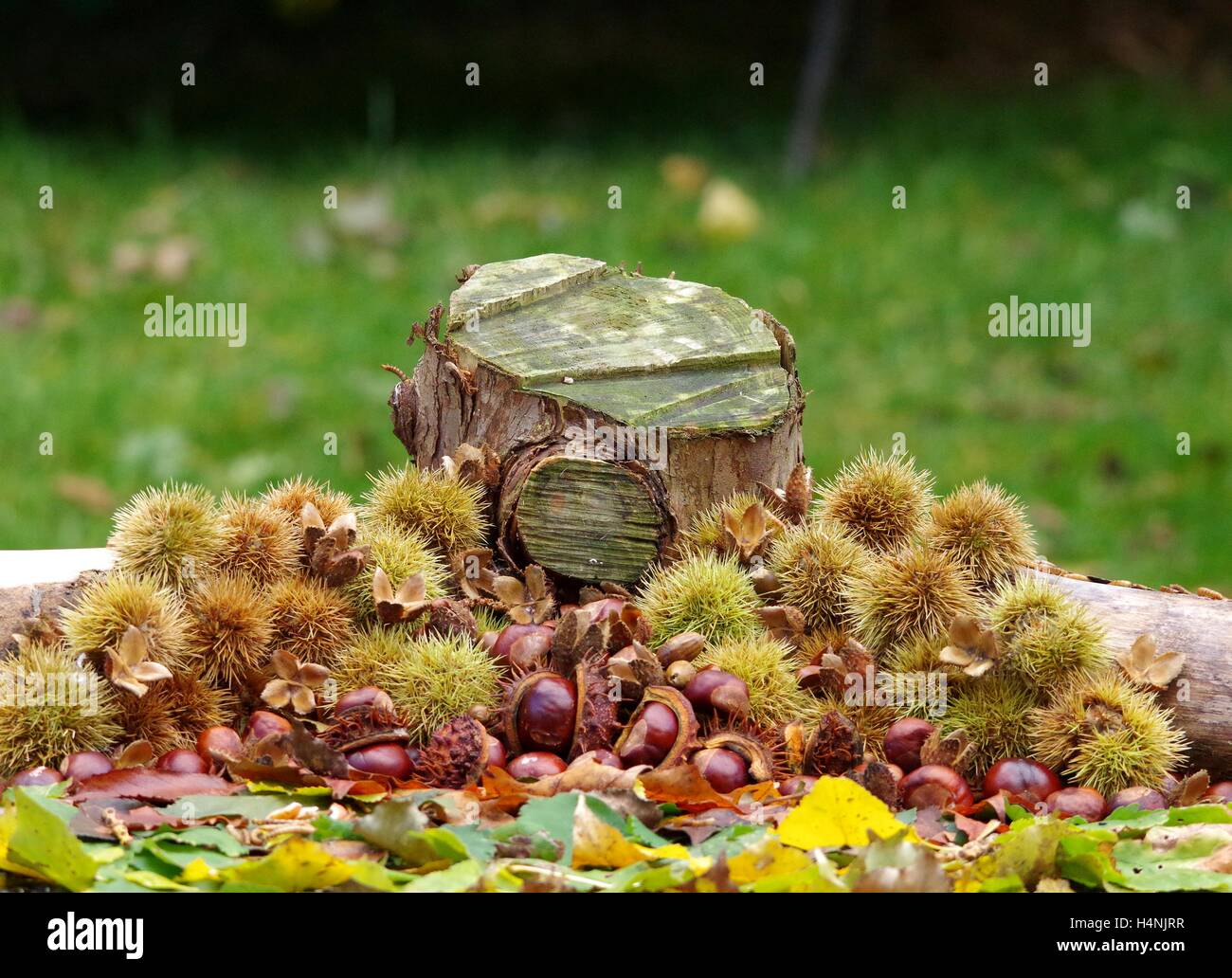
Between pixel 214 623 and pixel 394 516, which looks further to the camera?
pixel 394 516

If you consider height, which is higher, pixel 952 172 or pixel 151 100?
pixel 151 100

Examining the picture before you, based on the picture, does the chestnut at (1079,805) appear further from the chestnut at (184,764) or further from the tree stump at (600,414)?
the chestnut at (184,764)

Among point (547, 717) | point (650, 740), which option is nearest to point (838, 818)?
point (650, 740)

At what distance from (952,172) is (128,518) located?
5.65 metres

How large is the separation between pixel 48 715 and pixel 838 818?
130 cm

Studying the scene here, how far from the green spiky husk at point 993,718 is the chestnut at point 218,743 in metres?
1.20

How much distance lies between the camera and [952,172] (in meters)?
7.56

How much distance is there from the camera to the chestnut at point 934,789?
2.43 meters

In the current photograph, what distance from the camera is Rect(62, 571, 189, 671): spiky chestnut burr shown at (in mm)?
2584

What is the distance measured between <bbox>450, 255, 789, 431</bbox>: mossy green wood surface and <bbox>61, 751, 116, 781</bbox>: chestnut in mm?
1070

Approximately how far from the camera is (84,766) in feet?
7.98

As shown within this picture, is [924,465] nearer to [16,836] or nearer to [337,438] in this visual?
[337,438]
